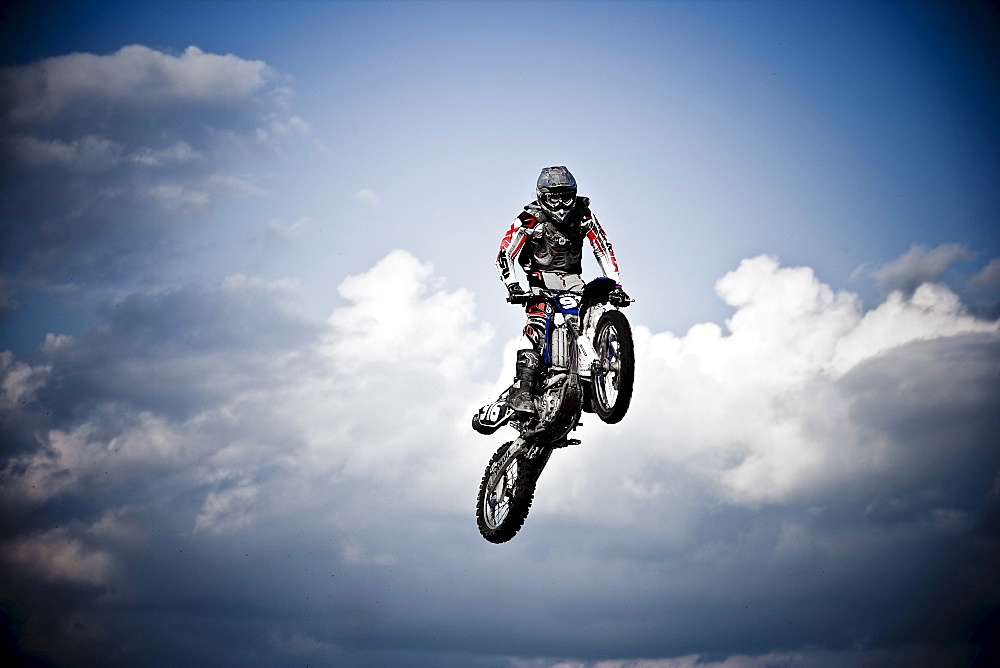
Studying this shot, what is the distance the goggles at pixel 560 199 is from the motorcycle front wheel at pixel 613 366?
2372 mm

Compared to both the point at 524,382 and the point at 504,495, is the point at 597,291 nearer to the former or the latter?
the point at 524,382

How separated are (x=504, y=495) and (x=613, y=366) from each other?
395 centimetres

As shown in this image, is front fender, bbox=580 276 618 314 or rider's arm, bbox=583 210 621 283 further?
rider's arm, bbox=583 210 621 283

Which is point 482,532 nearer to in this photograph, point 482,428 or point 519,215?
point 482,428

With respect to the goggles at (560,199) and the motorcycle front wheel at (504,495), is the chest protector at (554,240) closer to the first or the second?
the goggles at (560,199)

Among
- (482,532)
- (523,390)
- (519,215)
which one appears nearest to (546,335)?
(523,390)

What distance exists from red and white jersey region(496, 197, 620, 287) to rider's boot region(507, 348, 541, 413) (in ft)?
4.28

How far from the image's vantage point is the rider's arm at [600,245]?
1884cm

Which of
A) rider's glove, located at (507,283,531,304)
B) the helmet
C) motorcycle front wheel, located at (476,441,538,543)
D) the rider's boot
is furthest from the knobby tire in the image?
the helmet

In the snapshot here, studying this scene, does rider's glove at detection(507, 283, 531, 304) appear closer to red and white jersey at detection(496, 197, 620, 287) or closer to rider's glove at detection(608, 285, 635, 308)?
red and white jersey at detection(496, 197, 620, 287)

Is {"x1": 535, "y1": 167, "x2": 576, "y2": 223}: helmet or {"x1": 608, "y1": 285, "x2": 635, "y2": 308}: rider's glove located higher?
{"x1": 535, "y1": 167, "x2": 576, "y2": 223}: helmet

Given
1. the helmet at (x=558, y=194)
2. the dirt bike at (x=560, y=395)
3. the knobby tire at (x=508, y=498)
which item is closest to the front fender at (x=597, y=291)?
the dirt bike at (x=560, y=395)

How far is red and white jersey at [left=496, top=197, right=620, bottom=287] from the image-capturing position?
18938 millimetres

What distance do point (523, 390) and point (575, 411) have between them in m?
1.28
